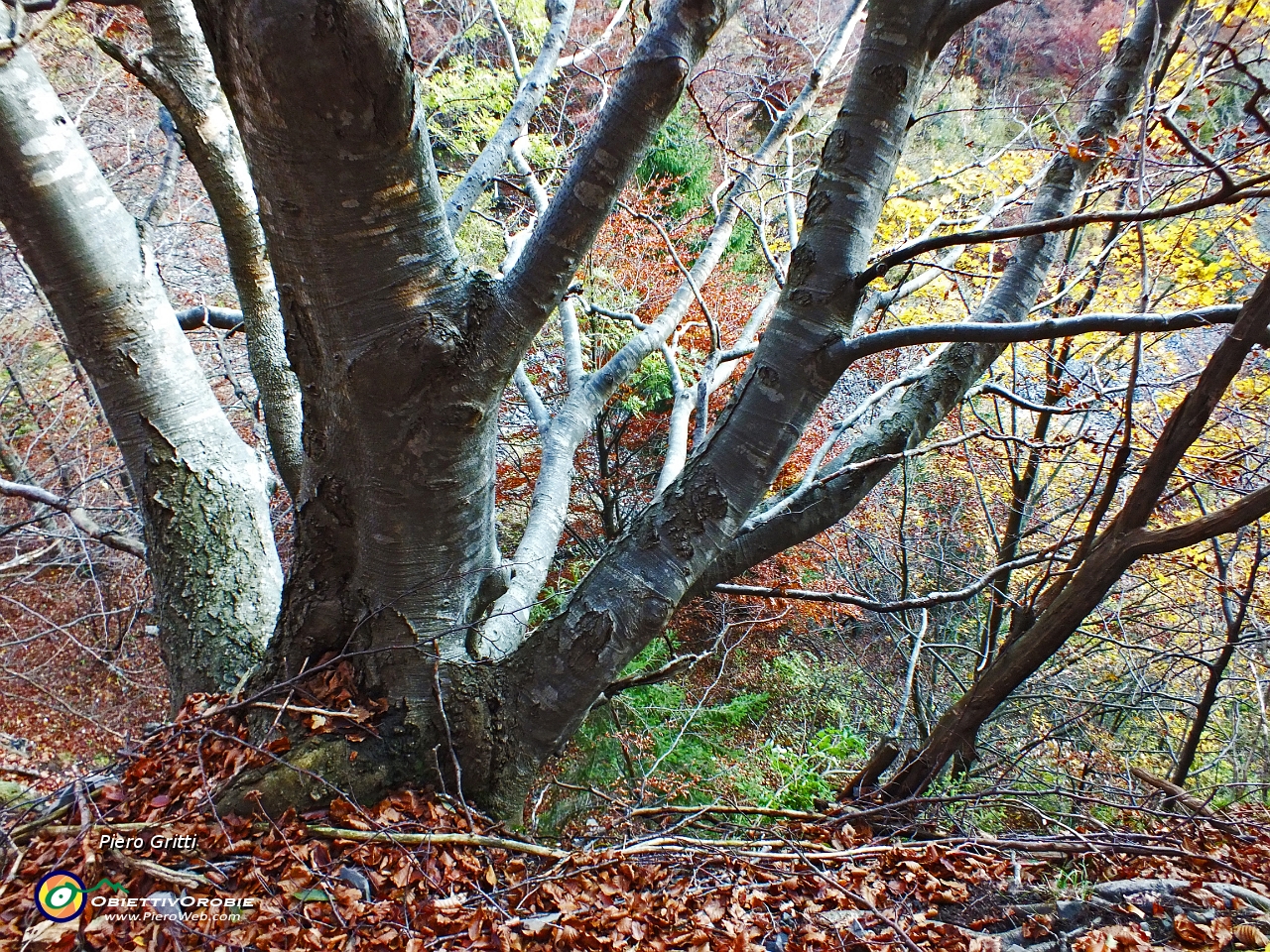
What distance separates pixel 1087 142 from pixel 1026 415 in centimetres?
586

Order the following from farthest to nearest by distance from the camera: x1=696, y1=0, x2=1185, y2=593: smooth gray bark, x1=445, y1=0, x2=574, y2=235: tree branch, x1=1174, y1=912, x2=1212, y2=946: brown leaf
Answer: x1=445, y1=0, x2=574, y2=235: tree branch < x1=696, y1=0, x2=1185, y2=593: smooth gray bark < x1=1174, y1=912, x2=1212, y2=946: brown leaf

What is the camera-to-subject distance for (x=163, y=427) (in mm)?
2408

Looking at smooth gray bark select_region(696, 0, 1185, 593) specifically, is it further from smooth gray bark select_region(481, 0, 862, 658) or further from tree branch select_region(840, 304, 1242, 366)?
tree branch select_region(840, 304, 1242, 366)

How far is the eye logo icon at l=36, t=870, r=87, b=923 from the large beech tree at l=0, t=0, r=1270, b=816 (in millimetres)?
373

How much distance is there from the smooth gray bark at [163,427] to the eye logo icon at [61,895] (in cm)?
95

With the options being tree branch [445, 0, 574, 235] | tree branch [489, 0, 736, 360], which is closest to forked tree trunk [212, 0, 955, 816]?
tree branch [489, 0, 736, 360]

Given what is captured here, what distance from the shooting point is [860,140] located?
1991mm

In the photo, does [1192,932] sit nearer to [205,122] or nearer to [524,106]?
[205,122]

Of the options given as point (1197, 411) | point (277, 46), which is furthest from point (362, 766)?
point (1197, 411)

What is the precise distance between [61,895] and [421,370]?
4.52 ft

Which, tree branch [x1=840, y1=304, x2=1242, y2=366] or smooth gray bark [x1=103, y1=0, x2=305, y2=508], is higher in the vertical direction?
tree branch [x1=840, y1=304, x2=1242, y2=366]

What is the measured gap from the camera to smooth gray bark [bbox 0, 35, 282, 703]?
2172mm

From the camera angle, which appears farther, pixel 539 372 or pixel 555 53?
pixel 539 372

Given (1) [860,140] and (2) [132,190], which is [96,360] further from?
(2) [132,190]
